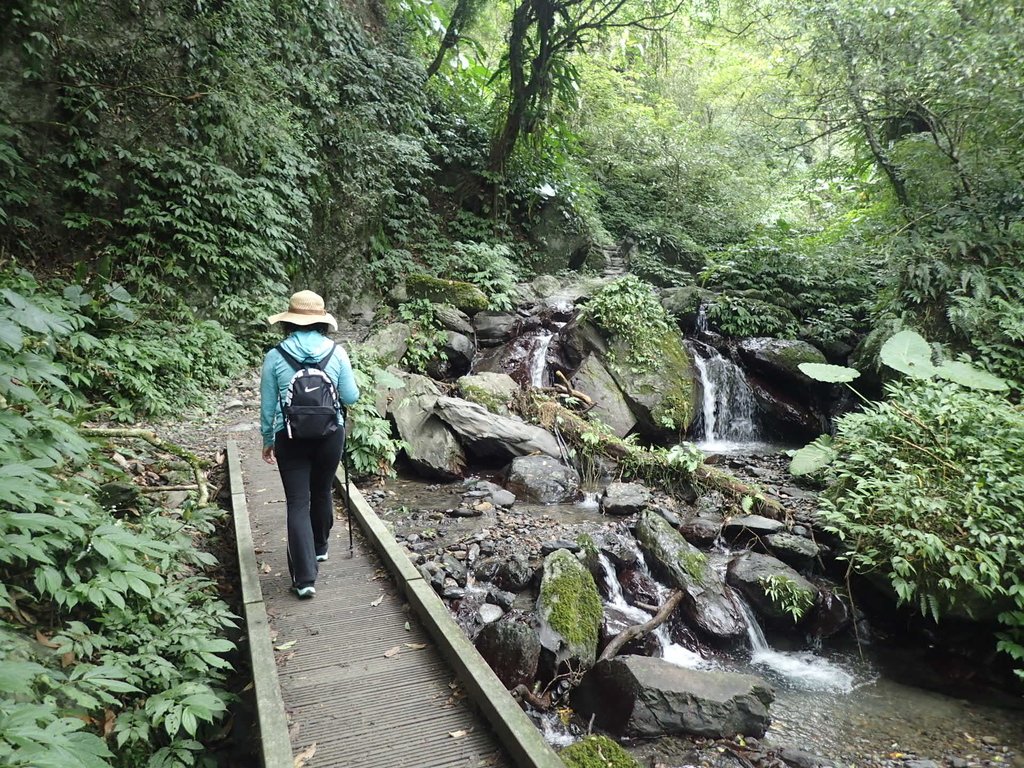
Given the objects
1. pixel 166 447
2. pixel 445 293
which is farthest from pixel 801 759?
pixel 445 293

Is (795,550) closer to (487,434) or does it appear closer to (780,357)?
(487,434)

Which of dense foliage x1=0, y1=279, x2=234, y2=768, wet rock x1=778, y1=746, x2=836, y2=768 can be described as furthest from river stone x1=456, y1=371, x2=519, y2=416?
dense foliage x1=0, y1=279, x2=234, y2=768

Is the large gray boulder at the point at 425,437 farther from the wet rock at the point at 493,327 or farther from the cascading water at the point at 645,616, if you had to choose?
the wet rock at the point at 493,327

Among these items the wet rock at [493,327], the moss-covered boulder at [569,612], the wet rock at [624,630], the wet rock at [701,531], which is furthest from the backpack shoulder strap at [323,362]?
the wet rock at [493,327]

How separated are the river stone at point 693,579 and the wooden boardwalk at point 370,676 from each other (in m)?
3.26

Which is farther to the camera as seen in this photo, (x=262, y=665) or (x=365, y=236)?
(x=365, y=236)

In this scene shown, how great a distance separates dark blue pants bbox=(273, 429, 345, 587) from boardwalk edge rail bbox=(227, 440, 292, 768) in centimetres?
35

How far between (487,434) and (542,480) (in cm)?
122

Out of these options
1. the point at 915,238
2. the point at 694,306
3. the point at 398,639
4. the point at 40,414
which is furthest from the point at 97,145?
the point at 915,238

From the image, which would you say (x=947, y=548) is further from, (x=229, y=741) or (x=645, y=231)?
(x=645, y=231)

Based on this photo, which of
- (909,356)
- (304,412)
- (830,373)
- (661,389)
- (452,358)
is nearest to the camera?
(304,412)

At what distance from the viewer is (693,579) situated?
249 inches

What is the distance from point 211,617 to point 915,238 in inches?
480

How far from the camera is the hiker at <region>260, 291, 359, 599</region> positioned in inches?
156
